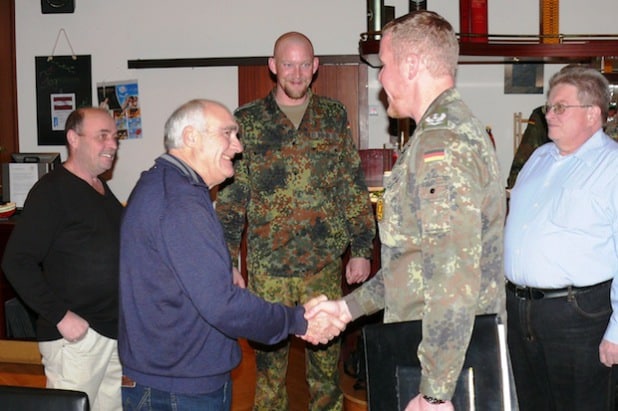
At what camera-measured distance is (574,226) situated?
8.29 ft

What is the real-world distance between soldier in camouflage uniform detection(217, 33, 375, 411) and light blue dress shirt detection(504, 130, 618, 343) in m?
0.99

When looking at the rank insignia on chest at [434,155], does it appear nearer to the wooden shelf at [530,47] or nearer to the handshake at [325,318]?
the handshake at [325,318]

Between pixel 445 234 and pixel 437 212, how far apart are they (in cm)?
6

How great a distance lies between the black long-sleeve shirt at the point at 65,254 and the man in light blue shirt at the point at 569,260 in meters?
1.59

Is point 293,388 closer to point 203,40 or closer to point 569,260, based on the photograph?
point 569,260

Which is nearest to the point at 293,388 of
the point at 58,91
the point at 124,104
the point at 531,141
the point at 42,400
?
the point at 531,141

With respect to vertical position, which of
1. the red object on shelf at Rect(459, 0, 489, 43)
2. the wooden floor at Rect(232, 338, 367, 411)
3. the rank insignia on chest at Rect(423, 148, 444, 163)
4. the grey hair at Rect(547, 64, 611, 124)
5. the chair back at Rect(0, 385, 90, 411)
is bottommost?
the wooden floor at Rect(232, 338, 367, 411)

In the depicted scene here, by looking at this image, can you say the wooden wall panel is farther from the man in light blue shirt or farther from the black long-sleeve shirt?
the man in light blue shirt

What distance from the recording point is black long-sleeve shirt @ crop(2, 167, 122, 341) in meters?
2.70

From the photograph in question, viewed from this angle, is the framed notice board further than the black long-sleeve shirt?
Yes

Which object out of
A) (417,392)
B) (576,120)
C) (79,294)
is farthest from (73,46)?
(417,392)

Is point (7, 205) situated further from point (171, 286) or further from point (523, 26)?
point (523, 26)

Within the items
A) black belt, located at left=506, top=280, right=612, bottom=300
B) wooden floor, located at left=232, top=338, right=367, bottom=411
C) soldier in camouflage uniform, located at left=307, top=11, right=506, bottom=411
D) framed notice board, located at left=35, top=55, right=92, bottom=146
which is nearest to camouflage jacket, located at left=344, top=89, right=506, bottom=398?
soldier in camouflage uniform, located at left=307, top=11, right=506, bottom=411

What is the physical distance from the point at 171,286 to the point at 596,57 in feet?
13.3
